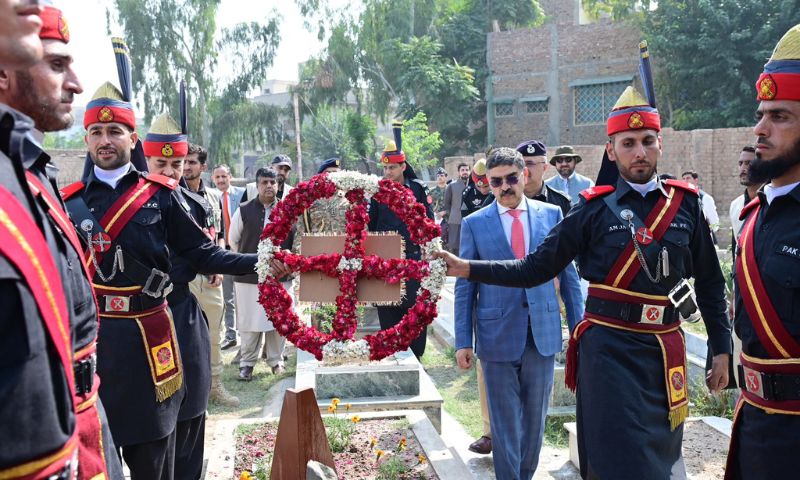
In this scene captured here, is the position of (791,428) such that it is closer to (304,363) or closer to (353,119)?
(304,363)

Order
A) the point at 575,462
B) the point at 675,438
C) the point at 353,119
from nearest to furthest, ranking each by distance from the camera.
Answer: the point at 675,438, the point at 575,462, the point at 353,119

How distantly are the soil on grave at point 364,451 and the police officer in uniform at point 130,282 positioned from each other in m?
1.10

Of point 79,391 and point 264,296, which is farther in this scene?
point 264,296

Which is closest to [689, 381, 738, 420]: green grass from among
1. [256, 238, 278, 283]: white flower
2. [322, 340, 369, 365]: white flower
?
[322, 340, 369, 365]: white flower

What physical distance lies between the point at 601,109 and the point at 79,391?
105 ft

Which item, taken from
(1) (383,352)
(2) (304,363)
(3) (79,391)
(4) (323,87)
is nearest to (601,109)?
(4) (323,87)

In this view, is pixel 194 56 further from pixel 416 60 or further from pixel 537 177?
pixel 537 177

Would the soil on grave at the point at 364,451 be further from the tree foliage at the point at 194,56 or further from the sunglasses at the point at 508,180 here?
the tree foliage at the point at 194,56

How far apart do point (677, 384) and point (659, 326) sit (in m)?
0.30

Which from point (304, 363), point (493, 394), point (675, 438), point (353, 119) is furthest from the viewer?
point (353, 119)

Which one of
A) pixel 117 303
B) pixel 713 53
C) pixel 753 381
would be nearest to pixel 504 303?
pixel 753 381

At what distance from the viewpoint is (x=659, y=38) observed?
87.9 feet

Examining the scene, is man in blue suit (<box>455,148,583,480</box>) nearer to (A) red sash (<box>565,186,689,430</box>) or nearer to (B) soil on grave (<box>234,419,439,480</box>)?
(B) soil on grave (<box>234,419,439,480</box>)

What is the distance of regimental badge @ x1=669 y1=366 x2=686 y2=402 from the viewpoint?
3.50m
